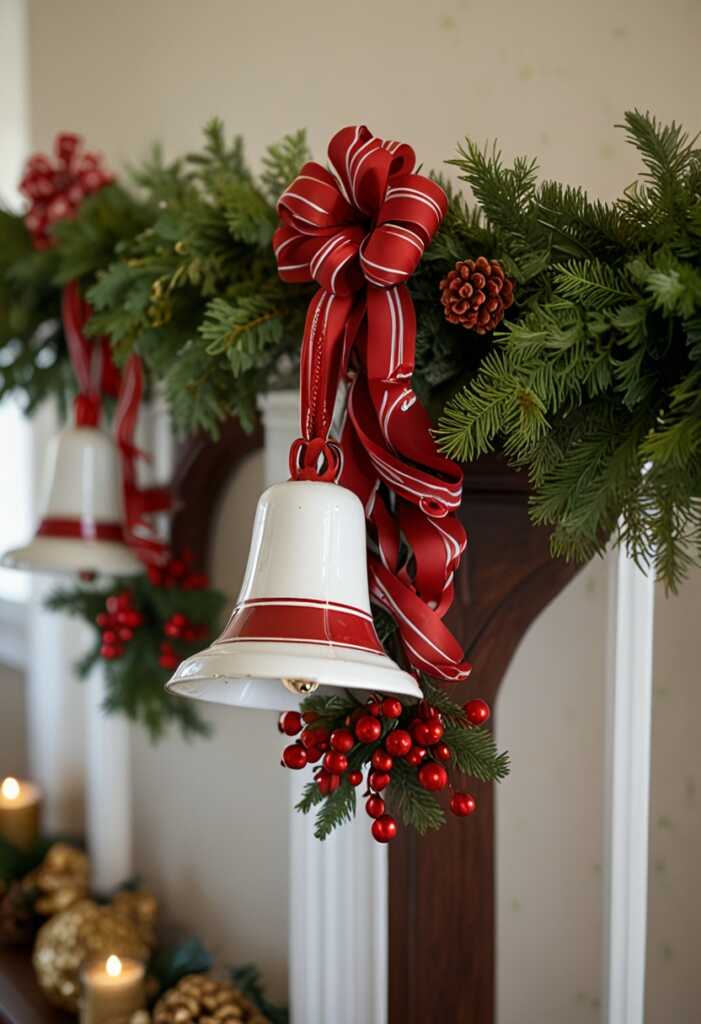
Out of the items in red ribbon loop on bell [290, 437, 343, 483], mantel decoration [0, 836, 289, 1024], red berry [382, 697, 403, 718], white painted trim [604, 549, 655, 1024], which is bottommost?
mantel decoration [0, 836, 289, 1024]

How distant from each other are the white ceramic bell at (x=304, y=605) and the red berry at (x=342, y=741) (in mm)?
32

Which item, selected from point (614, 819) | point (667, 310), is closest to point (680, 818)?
point (614, 819)

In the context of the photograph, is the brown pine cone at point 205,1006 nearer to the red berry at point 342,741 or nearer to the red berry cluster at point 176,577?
the red berry cluster at point 176,577

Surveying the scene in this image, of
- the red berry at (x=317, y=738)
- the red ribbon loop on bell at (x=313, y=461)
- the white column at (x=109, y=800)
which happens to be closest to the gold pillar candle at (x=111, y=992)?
the white column at (x=109, y=800)

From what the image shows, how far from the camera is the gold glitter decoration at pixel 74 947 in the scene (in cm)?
113

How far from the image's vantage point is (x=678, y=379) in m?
0.54

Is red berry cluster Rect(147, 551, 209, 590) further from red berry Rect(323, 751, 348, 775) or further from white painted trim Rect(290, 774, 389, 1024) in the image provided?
red berry Rect(323, 751, 348, 775)

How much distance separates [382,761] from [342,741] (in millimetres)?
26

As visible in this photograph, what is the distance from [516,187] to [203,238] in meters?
0.28

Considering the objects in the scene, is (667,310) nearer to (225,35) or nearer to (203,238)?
(203,238)

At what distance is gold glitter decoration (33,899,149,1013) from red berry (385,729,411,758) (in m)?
0.74

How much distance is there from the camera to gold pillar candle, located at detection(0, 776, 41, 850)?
147 cm

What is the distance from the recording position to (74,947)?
1137 millimetres

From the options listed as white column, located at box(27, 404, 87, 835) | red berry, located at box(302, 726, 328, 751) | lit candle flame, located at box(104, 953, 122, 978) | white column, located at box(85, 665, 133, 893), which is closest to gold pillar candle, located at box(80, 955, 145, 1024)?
lit candle flame, located at box(104, 953, 122, 978)
